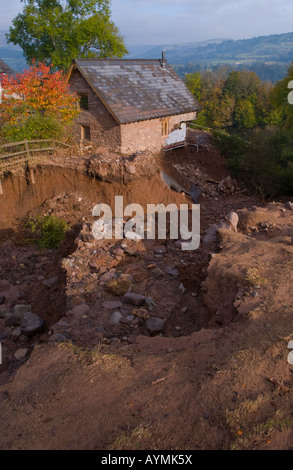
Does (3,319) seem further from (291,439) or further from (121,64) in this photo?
(121,64)

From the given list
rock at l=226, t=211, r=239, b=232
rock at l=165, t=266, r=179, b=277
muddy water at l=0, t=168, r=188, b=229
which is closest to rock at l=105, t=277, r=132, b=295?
rock at l=165, t=266, r=179, b=277

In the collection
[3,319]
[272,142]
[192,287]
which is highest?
[272,142]

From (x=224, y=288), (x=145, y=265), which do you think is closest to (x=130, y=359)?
(x=224, y=288)

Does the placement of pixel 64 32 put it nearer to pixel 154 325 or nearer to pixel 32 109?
pixel 32 109

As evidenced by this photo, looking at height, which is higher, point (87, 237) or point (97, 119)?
point (97, 119)

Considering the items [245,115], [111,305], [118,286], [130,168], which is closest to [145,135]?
[130,168]

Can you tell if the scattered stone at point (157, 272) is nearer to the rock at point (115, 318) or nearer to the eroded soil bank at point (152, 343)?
the eroded soil bank at point (152, 343)

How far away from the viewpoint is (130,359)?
17.1 feet

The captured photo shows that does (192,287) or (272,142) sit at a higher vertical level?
(272,142)

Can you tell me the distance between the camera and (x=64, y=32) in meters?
28.7

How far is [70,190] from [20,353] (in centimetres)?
814

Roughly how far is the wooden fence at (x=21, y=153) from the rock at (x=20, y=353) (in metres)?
8.31

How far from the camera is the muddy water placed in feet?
45.3

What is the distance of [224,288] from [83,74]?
1470 centimetres
